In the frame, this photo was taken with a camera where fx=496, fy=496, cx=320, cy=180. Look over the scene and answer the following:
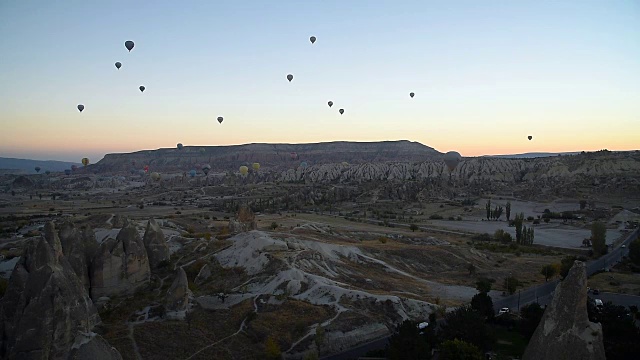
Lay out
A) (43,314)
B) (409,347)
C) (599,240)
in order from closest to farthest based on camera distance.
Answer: (43,314)
(409,347)
(599,240)

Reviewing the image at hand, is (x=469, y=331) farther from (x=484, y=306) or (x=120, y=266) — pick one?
(x=120, y=266)

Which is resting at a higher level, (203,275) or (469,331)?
(469,331)

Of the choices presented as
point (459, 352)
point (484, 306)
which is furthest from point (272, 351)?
point (484, 306)

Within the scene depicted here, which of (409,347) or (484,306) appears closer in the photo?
(409,347)

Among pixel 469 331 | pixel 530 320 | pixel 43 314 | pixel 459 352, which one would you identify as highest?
pixel 43 314

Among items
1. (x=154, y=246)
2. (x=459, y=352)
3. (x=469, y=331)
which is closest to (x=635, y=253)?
(x=469, y=331)

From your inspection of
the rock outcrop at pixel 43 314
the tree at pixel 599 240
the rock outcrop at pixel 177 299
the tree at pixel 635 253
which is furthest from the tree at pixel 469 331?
the tree at pixel 599 240

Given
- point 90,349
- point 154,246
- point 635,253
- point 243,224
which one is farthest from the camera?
point 243,224

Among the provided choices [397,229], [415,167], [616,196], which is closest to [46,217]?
[397,229]
